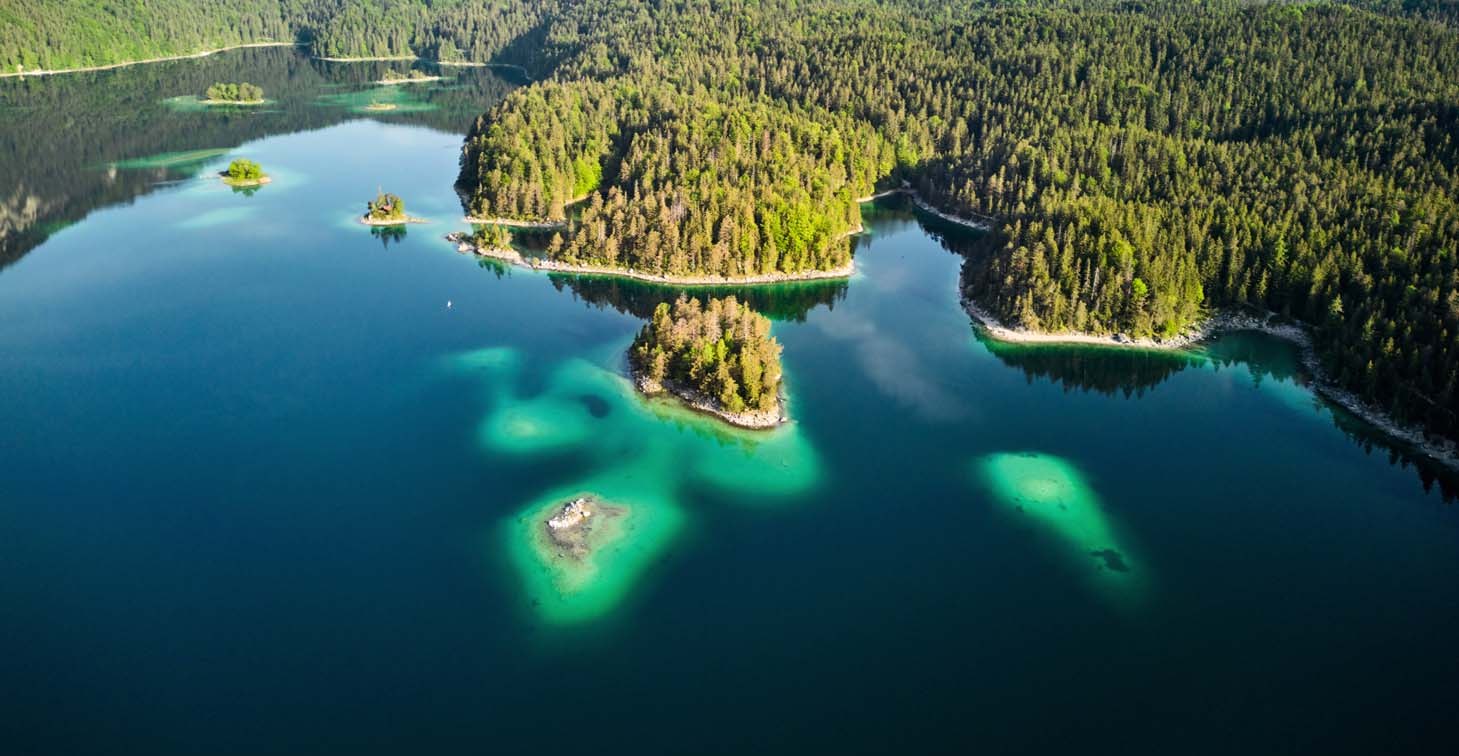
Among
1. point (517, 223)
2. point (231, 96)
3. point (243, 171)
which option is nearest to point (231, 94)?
point (231, 96)

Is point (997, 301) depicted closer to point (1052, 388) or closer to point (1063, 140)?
point (1052, 388)

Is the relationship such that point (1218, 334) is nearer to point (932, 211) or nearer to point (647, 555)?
point (932, 211)

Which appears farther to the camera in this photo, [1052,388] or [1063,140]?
[1063,140]

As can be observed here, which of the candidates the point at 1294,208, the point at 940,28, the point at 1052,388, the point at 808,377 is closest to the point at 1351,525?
the point at 1052,388

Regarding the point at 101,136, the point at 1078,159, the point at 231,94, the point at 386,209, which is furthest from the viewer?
the point at 231,94

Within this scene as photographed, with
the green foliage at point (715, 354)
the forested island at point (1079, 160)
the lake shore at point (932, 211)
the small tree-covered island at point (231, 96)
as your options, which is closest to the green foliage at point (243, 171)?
the forested island at point (1079, 160)

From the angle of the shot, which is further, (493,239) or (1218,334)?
(493,239)

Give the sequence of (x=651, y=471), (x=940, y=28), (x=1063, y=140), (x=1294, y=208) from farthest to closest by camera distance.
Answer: (x=940, y=28)
(x=1063, y=140)
(x=1294, y=208)
(x=651, y=471)
